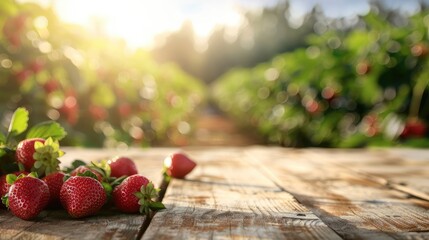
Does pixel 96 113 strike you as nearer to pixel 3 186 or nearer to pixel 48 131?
pixel 48 131

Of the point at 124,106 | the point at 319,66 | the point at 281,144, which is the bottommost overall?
the point at 281,144

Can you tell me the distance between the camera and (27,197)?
4.53 feet

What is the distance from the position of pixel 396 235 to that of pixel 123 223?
0.57 m

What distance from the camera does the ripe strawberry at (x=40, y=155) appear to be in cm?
153

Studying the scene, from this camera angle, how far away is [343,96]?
539cm

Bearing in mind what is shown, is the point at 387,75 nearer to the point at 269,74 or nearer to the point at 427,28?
the point at 427,28

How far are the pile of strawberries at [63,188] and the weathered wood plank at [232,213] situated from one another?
3.4 inches

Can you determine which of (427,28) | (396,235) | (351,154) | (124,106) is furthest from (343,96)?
(396,235)

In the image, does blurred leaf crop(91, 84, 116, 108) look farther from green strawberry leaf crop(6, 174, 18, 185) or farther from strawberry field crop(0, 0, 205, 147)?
green strawberry leaf crop(6, 174, 18, 185)

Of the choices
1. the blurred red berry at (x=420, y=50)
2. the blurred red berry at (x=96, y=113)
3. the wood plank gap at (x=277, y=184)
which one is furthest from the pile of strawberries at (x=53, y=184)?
the blurred red berry at (x=420, y=50)

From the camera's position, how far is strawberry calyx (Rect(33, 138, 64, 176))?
1521 mm

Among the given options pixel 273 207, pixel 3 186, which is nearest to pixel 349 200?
pixel 273 207

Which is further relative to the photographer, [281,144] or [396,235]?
[281,144]

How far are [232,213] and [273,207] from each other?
0.13 m
